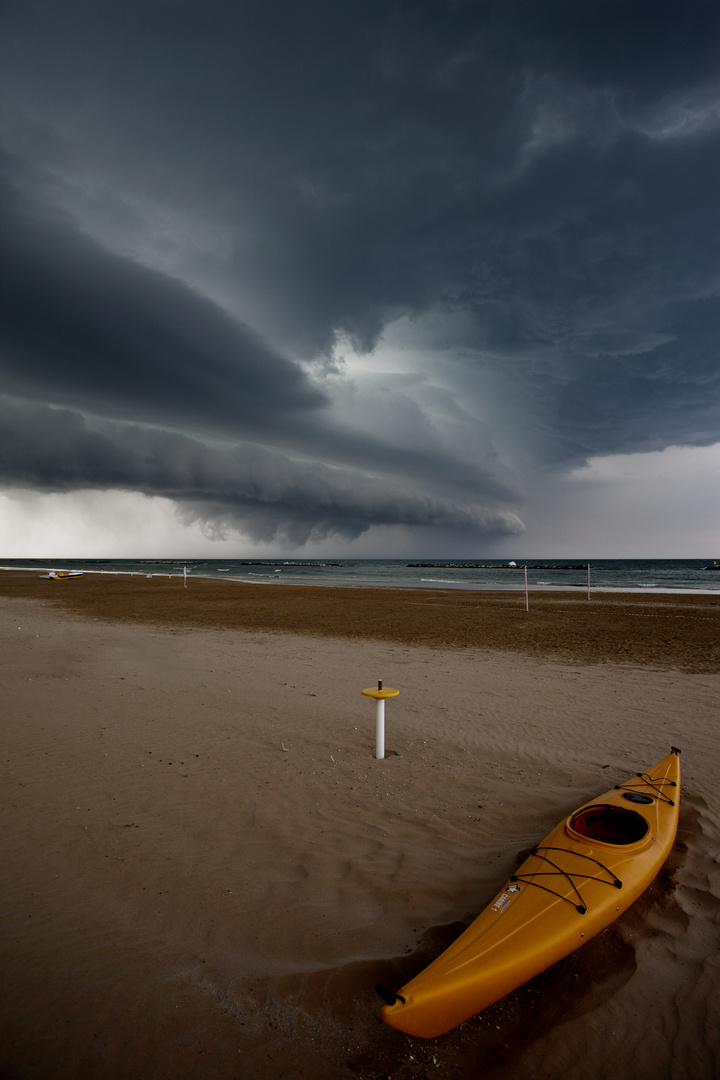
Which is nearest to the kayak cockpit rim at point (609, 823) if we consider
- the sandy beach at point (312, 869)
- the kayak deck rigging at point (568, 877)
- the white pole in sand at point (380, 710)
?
the sandy beach at point (312, 869)

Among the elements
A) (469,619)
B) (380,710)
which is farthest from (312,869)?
(469,619)

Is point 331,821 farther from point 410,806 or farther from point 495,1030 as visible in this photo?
point 495,1030

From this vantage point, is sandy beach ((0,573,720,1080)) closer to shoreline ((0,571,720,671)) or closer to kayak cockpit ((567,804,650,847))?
kayak cockpit ((567,804,650,847))

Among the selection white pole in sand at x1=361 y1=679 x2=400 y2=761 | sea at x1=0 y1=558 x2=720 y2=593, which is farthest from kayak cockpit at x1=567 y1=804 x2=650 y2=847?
sea at x1=0 y1=558 x2=720 y2=593

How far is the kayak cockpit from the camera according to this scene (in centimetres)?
472

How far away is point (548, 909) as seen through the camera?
354 cm

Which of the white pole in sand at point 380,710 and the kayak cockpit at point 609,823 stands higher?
the white pole in sand at point 380,710

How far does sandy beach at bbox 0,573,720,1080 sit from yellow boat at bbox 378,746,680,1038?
0.24m

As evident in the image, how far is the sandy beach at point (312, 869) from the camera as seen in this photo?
2.89 meters

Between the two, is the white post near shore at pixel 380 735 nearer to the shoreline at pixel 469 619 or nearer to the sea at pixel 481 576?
the shoreline at pixel 469 619

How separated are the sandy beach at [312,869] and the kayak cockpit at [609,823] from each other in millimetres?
452

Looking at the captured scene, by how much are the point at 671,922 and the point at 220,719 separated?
6.39 meters

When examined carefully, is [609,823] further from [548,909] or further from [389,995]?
[389,995]

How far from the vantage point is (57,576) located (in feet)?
154
